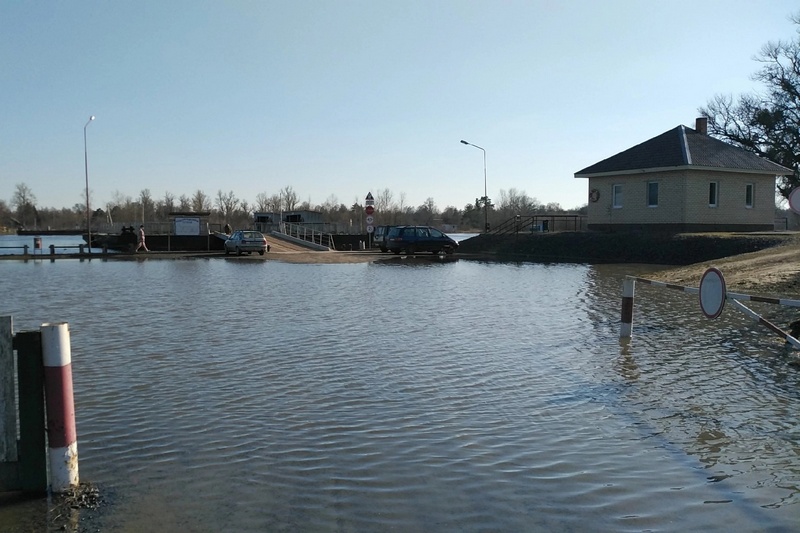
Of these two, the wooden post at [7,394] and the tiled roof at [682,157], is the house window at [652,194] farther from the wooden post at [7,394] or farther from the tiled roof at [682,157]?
the wooden post at [7,394]

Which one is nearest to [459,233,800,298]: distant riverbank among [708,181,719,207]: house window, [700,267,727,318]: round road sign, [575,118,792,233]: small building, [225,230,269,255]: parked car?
[575,118,792,233]: small building

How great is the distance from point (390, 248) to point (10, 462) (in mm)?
37971

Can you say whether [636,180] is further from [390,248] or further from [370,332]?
[370,332]

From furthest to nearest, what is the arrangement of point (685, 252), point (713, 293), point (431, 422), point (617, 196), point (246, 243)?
point (246, 243)
point (617, 196)
point (685, 252)
point (713, 293)
point (431, 422)

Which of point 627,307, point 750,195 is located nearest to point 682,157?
point 750,195

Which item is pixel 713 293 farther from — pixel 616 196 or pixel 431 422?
pixel 616 196

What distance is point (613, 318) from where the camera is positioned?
561 inches

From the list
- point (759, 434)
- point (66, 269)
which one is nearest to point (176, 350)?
point (759, 434)

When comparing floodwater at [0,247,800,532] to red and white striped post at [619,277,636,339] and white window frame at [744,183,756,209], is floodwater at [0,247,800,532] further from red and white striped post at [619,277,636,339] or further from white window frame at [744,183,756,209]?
white window frame at [744,183,756,209]

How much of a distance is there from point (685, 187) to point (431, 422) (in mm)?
33099

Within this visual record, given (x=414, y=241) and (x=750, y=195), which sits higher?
(x=750, y=195)

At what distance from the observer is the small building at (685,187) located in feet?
120

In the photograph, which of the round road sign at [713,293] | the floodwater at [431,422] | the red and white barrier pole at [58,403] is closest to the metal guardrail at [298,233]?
the floodwater at [431,422]

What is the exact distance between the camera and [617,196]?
135ft
